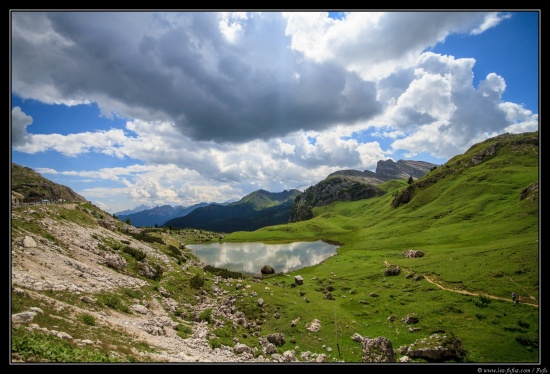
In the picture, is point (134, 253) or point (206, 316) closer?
point (206, 316)

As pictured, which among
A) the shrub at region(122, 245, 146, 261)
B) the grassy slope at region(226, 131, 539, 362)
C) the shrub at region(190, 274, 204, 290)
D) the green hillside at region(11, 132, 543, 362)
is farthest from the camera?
the shrub at region(190, 274, 204, 290)

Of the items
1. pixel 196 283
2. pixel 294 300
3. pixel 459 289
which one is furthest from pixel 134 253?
pixel 459 289

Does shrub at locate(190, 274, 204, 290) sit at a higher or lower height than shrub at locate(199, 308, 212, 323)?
higher

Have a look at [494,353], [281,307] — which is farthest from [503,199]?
[281,307]

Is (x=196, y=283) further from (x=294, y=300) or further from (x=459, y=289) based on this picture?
(x=459, y=289)

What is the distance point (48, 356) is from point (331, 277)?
5936cm

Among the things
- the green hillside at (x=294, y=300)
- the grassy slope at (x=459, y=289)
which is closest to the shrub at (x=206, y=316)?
the green hillside at (x=294, y=300)

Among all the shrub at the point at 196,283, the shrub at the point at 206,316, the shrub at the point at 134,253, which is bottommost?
the shrub at the point at 206,316

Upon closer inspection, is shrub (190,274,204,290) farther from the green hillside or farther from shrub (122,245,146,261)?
shrub (122,245,146,261)

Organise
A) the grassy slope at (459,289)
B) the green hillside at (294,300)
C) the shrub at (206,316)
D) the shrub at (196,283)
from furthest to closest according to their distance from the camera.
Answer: the shrub at (196,283)
the shrub at (206,316)
the grassy slope at (459,289)
the green hillside at (294,300)

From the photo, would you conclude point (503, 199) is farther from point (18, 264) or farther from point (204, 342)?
point (18, 264)

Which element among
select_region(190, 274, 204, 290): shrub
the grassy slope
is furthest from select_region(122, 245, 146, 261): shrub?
the grassy slope

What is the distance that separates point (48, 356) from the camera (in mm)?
12383

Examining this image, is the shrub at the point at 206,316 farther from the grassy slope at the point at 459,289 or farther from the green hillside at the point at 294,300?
the grassy slope at the point at 459,289
